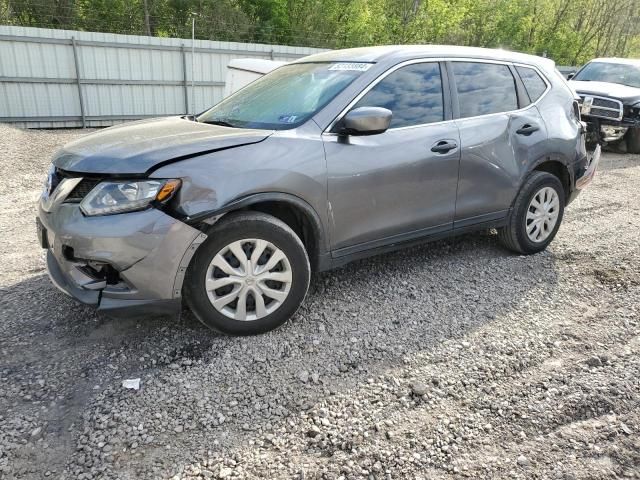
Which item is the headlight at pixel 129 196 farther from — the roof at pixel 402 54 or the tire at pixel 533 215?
the tire at pixel 533 215

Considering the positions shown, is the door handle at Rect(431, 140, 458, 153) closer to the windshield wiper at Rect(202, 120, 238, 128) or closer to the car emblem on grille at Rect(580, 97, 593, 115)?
the windshield wiper at Rect(202, 120, 238, 128)

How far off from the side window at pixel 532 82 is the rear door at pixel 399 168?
1.04 metres

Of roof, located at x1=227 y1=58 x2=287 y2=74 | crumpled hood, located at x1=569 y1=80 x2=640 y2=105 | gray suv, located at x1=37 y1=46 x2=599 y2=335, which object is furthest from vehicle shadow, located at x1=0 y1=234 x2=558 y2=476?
crumpled hood, located at x1=569 y1=80 x2=640 y2=105

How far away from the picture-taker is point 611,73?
1249 centimetres

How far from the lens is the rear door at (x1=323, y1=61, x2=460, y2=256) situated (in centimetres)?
355

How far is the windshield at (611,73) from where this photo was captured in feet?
39.9

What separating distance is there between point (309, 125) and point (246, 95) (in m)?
1.11

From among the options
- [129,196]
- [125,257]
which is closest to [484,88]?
[129,196]

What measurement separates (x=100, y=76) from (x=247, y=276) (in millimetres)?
11807

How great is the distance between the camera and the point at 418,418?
8.89 feet

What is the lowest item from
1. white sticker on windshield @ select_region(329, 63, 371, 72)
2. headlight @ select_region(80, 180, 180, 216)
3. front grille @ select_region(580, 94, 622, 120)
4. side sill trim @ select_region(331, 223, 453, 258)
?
front grille @ select_region(580, 94, 622, 120)

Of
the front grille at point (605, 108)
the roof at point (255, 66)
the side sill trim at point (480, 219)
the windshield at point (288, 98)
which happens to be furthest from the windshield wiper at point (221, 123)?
the front grille at point (605, 108)

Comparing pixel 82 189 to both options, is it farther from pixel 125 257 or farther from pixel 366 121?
pixel 366 121

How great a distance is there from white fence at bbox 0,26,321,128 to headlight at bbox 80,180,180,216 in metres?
11.1
